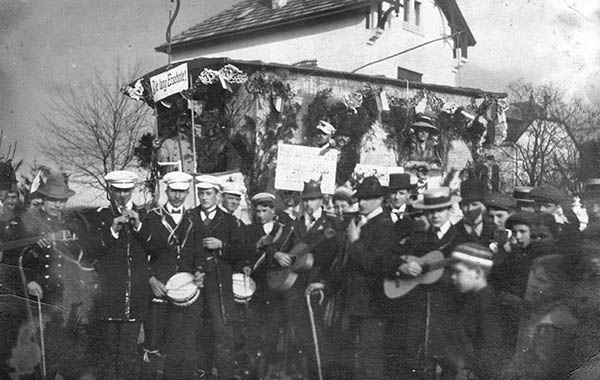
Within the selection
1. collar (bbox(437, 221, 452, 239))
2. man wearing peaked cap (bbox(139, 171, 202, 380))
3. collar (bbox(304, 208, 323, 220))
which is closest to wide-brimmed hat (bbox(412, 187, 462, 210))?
collar (bbox(437, 221, 452, 239))

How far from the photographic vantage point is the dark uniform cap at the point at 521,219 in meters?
5.57

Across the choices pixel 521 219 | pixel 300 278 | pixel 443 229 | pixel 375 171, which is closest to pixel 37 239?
pixel 300 278

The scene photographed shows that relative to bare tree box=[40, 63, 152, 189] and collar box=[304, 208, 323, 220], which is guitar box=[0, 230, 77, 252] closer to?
bare tree box=[40, 63, 152, 189]

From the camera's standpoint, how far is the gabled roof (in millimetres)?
5961

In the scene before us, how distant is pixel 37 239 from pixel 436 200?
9.78 feet

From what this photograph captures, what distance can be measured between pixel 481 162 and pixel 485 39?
104 centimetres

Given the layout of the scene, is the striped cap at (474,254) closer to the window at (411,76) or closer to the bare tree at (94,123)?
the window at (411,76)

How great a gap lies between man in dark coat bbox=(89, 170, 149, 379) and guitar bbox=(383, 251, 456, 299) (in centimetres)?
182

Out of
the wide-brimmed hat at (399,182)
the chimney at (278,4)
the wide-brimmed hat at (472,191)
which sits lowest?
the wide-brimmed hat at (472,191)

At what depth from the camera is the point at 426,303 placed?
5512 mm

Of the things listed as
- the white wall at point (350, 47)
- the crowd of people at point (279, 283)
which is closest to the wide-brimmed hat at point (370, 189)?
the crowd of people at point (279, 283)

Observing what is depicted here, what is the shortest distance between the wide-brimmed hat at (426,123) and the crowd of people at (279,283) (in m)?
0.52

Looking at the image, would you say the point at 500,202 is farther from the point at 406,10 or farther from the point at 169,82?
the point at 169,82

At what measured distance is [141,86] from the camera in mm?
5895
